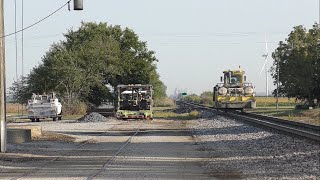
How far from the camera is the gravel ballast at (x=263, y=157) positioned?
13.6 meters

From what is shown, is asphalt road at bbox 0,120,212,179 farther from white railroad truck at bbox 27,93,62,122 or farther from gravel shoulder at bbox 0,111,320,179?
white railroad truck at bbox 27,93,62,122

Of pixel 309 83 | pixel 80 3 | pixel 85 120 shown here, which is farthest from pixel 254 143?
pixel 309 83

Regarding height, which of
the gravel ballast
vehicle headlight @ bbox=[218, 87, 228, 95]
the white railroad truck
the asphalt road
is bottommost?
the asphalt road

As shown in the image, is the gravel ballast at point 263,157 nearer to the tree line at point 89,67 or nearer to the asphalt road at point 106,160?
the asphalt road at point 106,160

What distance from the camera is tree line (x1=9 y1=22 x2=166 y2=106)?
67250 millimetres

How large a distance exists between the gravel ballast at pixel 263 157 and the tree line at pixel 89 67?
44209mm

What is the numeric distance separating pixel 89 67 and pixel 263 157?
178 ft

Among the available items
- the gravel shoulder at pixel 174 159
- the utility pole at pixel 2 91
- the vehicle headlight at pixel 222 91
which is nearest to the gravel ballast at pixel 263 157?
the gravel shoulder at pixel 174 159

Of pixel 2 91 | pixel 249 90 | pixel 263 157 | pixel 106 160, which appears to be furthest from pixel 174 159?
pixel 249 90

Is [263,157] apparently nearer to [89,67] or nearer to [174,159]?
[174,159]

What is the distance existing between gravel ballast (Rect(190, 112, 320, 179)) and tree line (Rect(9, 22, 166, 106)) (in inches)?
1740

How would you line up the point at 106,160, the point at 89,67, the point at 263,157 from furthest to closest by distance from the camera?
the point at 89,67 < the point at 106,160 < the point at 263,157

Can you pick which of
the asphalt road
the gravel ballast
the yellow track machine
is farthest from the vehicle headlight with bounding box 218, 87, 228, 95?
the asphalt road

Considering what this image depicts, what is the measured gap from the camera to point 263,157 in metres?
17.1
